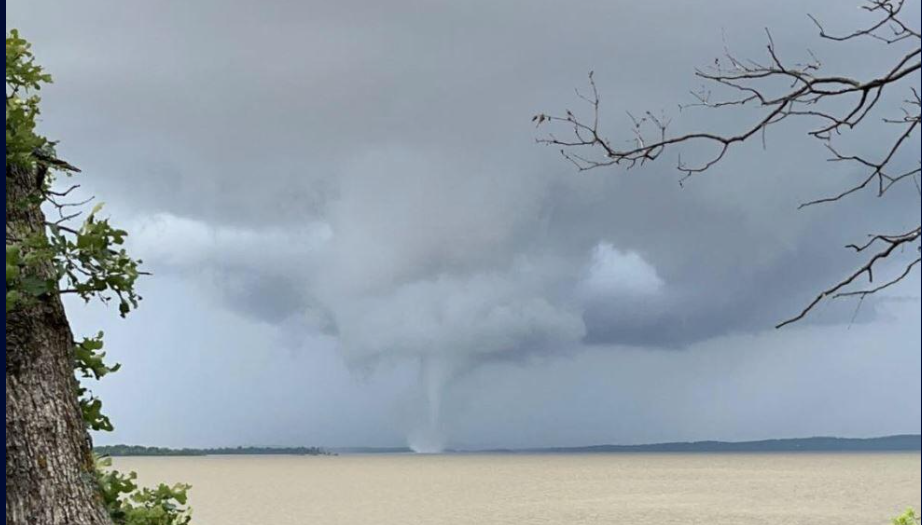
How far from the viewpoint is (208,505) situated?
60.4m

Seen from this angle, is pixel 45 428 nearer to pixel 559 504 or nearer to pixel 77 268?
pixel 77 268

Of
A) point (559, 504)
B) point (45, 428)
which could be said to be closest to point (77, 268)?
point (45, 428)

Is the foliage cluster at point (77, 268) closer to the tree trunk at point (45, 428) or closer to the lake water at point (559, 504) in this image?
the tree trunk at point (45, 428)

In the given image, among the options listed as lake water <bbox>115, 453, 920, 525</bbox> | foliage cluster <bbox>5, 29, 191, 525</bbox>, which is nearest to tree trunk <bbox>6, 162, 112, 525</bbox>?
foliage cluster <bbox>5, 29, 191, 525</bbox>

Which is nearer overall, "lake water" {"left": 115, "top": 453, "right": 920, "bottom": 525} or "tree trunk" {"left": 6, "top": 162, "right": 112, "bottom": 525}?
"tree trunk" {"left": 6, "top": 162, "right": 112, "bottom": 525}

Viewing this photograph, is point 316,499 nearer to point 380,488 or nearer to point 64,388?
point 380,488

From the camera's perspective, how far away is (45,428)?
9.96ft

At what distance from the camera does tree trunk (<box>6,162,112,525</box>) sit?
2922mm

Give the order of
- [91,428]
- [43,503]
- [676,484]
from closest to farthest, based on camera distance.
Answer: [43,503] → [91,428] → [676,484]

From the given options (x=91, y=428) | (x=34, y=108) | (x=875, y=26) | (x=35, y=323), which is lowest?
(x=91, y=428)

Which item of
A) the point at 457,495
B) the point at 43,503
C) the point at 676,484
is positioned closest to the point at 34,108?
the point at 43,503

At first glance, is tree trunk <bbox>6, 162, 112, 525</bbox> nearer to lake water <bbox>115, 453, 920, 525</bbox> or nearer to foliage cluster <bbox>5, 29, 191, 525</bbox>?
foliage cluster <bbox>5, 29, 191, 525</bbox>

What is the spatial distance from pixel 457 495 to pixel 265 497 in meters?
16.1

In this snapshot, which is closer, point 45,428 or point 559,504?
point 45,428
